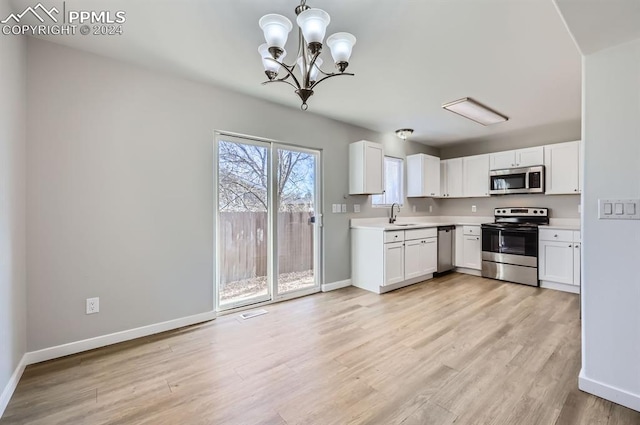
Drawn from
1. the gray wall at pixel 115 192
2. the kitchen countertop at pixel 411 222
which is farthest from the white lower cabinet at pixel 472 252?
the gray wall at pixel 115 192

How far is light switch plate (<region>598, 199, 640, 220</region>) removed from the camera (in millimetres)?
1623

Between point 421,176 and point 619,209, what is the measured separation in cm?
349

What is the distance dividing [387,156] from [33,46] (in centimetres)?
437

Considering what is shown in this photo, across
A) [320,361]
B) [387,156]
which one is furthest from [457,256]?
[320,361]

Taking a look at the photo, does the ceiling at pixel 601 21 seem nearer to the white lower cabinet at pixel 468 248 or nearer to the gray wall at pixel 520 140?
the gray wall at pixel 520 140

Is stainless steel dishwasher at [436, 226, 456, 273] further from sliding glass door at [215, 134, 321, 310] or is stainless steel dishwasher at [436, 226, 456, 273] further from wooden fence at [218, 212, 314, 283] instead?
wooden fence at [218, 212, 314, 283]

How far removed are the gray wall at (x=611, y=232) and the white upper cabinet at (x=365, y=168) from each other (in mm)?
2553

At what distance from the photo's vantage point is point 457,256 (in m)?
5.10

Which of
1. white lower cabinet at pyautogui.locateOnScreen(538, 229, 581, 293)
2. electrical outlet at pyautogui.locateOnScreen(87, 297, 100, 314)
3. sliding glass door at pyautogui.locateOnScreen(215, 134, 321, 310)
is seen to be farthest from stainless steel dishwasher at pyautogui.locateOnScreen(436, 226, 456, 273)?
electrical outlet at pyautogui.locateOnScreen(87, 297, 100, 314)

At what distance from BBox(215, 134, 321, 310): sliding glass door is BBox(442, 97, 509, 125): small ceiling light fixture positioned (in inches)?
72.5

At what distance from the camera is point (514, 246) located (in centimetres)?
433

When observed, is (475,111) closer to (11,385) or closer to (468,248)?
(468,248)

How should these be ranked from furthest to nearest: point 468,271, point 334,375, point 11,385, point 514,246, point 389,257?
point 468,271, point 514,246, point 389,257, point 334,375, point 11,385

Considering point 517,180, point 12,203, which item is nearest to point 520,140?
point 517,180
